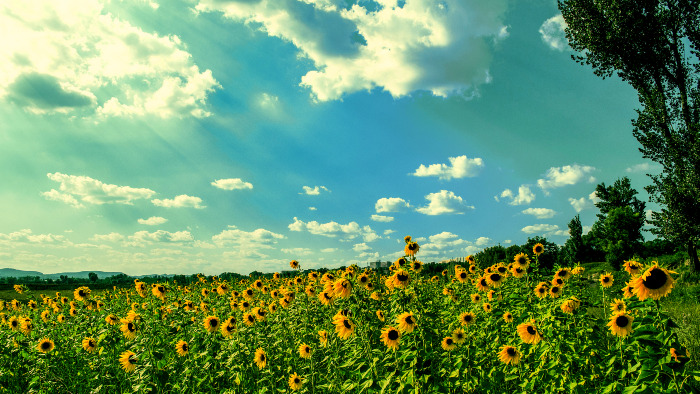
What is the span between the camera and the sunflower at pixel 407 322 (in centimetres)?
385

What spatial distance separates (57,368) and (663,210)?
2768cm

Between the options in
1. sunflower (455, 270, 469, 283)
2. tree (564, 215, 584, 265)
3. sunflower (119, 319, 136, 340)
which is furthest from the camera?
tree (564, 215, 584, 265)

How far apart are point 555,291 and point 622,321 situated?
1595mm

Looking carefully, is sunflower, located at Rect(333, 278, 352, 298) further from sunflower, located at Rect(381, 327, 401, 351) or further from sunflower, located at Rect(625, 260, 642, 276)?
sunflower, located at Rect(625, 260, 642, 276)

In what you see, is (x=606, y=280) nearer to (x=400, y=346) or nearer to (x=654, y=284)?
(x=654, y=284)

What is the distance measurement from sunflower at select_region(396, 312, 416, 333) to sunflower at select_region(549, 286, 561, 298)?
8.58 feet

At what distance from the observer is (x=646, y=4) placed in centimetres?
2019

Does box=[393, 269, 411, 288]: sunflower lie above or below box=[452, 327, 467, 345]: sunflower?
above

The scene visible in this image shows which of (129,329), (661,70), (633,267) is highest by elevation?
(661,70)

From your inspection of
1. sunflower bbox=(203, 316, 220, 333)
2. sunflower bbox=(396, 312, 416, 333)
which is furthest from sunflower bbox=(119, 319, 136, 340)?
sunflower bbox=(396, 312, 416, 333)

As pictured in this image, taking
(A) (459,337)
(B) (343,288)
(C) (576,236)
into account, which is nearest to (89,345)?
(B) (343,288)

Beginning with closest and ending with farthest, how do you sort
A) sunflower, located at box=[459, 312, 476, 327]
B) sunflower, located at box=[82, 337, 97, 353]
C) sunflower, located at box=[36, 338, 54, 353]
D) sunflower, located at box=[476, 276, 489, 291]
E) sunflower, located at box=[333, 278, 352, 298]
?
1. sunflower, located at box=[333, 278, 352, 298]
2. sunflower, located at box=[459, 312, 476, 327]
3. sunflower, located at box=[82, 337, 97, 353]
4. sunflower, located at box=[36, 338, 54, 353]
5. sunflower, located at box=[476, 276, 489, 291]

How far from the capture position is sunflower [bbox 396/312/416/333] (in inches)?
151

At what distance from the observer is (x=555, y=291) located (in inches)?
216
